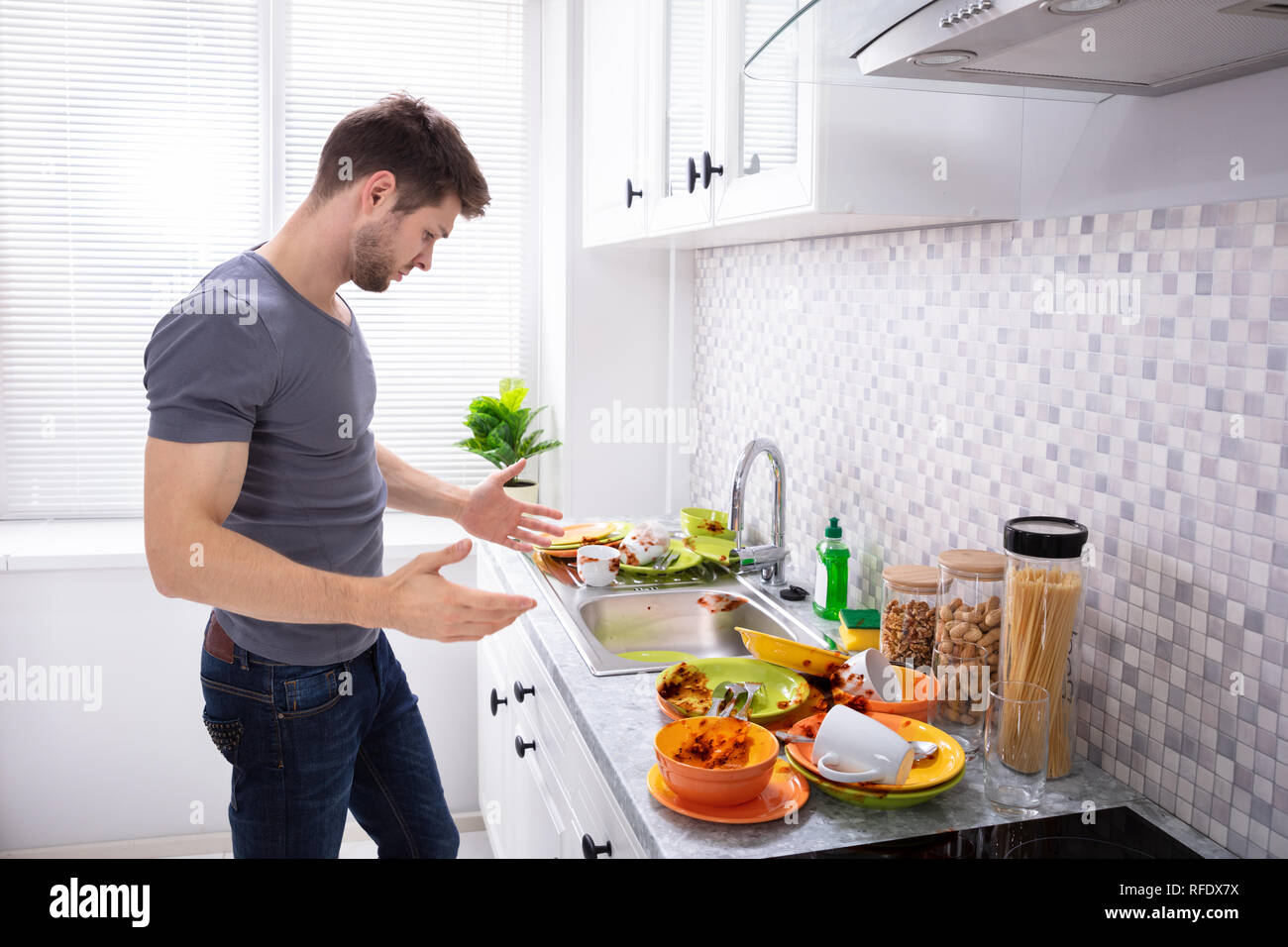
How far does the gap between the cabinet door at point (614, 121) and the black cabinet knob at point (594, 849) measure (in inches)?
49.5

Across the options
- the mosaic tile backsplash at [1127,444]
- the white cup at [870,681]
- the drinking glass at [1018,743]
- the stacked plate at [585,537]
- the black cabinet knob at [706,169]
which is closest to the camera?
the mosaic tile backsplash at [1127,444]

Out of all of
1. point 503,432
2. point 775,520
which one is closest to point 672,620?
point 775,520

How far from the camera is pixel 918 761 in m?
1.27

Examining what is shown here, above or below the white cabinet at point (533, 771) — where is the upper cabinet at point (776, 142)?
above

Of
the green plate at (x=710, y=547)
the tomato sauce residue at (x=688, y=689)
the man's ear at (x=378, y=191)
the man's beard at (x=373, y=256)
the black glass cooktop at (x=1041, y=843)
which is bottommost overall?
the black glass cooktop at (x=1041, y=843)

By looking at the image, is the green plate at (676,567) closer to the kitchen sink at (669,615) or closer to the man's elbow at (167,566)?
the kitchen sink at (669,615)

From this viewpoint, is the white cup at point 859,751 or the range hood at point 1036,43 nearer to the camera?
the range hood at point 1036,43

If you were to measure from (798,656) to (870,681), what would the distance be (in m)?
0.15

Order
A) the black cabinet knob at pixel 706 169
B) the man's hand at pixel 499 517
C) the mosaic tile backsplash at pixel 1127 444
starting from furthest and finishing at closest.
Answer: the man's hand at pixel 499 517 < the black cabinet knob at pixel 706 169 < the mosaic tile backsplash at pixel 1127 444

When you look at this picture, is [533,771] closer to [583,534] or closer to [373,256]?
[583,534]

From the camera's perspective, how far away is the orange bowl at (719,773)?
1175mm

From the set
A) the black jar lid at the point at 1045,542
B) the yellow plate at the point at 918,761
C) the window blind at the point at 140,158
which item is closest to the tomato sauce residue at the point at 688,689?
the yellow plate at the point at 918,761

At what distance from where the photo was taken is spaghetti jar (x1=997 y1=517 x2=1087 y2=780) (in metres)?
1.21
